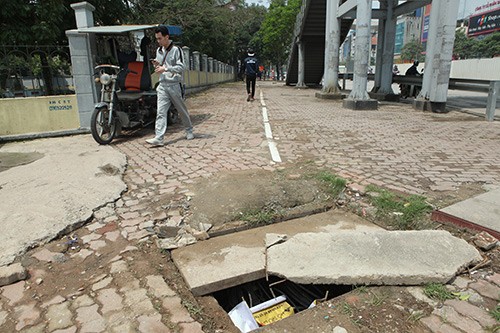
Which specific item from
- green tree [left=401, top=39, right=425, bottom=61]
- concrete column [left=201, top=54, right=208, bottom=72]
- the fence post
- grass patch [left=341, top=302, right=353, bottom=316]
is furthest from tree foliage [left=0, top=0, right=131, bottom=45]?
green tree [left=401, top=39, right=425, bottom=61]

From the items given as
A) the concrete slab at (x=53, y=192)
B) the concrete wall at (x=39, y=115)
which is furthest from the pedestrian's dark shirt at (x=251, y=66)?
the concrete slab at (x=53, y=192)

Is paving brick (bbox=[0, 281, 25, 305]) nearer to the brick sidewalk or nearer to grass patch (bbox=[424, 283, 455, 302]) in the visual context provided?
the brick sidewalk

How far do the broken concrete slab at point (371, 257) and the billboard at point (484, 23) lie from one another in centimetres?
6018

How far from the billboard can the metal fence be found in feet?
192

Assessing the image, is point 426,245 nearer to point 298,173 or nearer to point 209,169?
point 298,173

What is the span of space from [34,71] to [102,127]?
8.60 ft

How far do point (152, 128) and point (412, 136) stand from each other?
554 centimetres

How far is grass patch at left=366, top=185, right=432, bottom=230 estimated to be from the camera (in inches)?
135

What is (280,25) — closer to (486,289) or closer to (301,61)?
(301,61)

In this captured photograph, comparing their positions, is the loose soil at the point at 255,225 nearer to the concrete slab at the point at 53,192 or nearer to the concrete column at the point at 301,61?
the concrete slab at the point at 53,192

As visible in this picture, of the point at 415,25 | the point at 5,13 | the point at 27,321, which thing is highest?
the point at 415,25

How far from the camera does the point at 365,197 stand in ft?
13.1

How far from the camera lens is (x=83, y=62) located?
742 centimetres

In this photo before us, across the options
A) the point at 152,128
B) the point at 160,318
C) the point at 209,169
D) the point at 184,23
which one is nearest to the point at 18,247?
the point at 160,318
